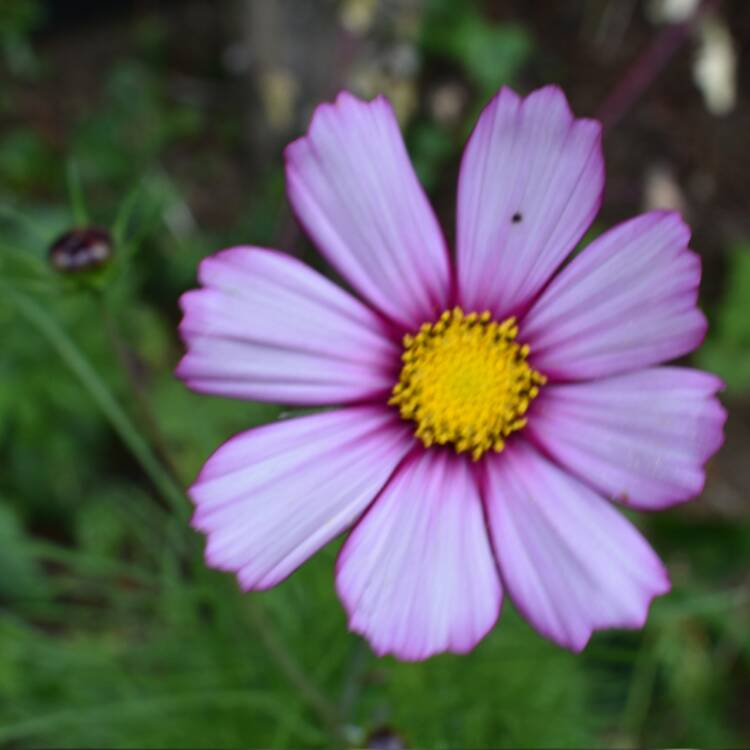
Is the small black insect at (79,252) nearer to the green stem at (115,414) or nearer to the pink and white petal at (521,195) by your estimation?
the green stem at (115,414)

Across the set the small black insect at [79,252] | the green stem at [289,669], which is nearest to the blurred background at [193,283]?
the green stem at [289,669]

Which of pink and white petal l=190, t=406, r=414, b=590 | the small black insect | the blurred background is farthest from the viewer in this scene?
the blurred background

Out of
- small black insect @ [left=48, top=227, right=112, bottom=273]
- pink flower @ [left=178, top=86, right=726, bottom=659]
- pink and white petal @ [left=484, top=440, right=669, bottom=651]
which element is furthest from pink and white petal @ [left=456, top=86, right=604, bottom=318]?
small black insect @ [left=48, top=227, right=112, bottom=273]

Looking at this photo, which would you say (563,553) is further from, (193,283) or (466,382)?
(193,283)

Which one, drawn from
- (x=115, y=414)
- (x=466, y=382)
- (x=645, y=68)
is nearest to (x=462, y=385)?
(x=466, y=382)

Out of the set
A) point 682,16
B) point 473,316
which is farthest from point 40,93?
point 473,316

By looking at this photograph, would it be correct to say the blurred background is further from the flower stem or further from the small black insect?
the small black insect
